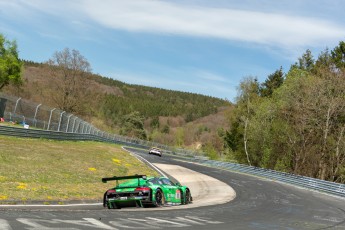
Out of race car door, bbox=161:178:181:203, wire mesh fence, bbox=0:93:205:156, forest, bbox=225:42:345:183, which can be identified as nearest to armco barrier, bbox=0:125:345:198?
wire mesh fence, bbox=0:93:205:156

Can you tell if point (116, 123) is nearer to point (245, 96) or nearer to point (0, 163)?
point (245, 96)

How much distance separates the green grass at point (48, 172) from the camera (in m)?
15.1

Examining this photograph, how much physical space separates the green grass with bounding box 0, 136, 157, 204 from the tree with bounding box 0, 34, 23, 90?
61.2 m

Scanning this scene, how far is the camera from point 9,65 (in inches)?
3472

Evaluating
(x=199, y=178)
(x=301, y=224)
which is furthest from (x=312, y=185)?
(x=301, y=224)

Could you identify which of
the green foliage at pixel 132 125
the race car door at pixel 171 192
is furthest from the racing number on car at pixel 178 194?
the green foliage at pixel 132 125

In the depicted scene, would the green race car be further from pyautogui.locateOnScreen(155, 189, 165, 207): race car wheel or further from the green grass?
the green grass

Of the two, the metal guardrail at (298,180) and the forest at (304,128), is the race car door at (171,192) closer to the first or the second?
the metal guardrail at (298,180)

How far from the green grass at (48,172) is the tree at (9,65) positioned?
61218 millimetres

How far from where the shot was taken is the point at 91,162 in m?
27.1

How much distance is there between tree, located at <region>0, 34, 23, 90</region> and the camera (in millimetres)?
86794

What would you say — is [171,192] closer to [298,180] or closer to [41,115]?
[41,115]

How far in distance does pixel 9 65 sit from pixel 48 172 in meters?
74.1

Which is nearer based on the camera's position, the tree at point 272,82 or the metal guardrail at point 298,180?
the metal guardrail at point 298,180
